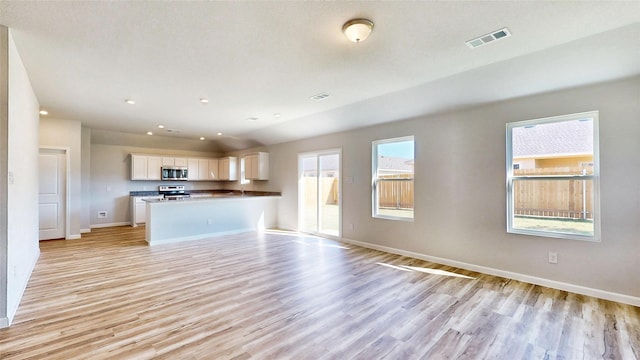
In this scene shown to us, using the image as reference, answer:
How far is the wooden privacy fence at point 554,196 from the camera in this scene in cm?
330

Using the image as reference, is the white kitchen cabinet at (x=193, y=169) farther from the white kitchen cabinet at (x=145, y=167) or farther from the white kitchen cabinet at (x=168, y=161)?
the white kitchen cabinet at (x=145, y=167)

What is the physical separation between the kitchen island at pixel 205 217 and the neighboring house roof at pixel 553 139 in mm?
5632

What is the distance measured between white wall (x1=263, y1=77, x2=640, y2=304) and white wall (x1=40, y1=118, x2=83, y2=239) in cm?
576

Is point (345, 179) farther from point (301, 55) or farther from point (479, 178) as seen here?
point (301, 55)

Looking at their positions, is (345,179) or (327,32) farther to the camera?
(345,179)

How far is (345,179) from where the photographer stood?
233 inches

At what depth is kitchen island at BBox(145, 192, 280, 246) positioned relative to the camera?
562 cm

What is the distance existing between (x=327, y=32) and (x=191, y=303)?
3.05m

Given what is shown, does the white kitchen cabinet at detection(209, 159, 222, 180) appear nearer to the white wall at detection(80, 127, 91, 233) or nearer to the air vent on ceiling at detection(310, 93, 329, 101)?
the white wall at detection(80, 127, 91, 233)

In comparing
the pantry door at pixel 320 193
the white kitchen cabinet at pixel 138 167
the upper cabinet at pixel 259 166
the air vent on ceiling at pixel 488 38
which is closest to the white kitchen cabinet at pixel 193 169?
the white kitchen cabinet at pixel 138 167

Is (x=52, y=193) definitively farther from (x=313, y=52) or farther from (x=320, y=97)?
(x=313, y=52)

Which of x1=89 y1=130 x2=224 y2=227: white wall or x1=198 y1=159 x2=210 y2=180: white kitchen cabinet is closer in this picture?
x1=89 y1=130 x2=224 y2=227: white wall

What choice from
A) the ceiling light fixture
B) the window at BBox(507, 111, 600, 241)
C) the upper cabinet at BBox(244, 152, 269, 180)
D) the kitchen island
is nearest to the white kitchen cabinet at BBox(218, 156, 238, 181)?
the upper cabinet at BBox(244, 152, 269, 180)

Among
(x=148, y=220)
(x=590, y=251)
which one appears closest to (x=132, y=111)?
(x=148, y=220)
